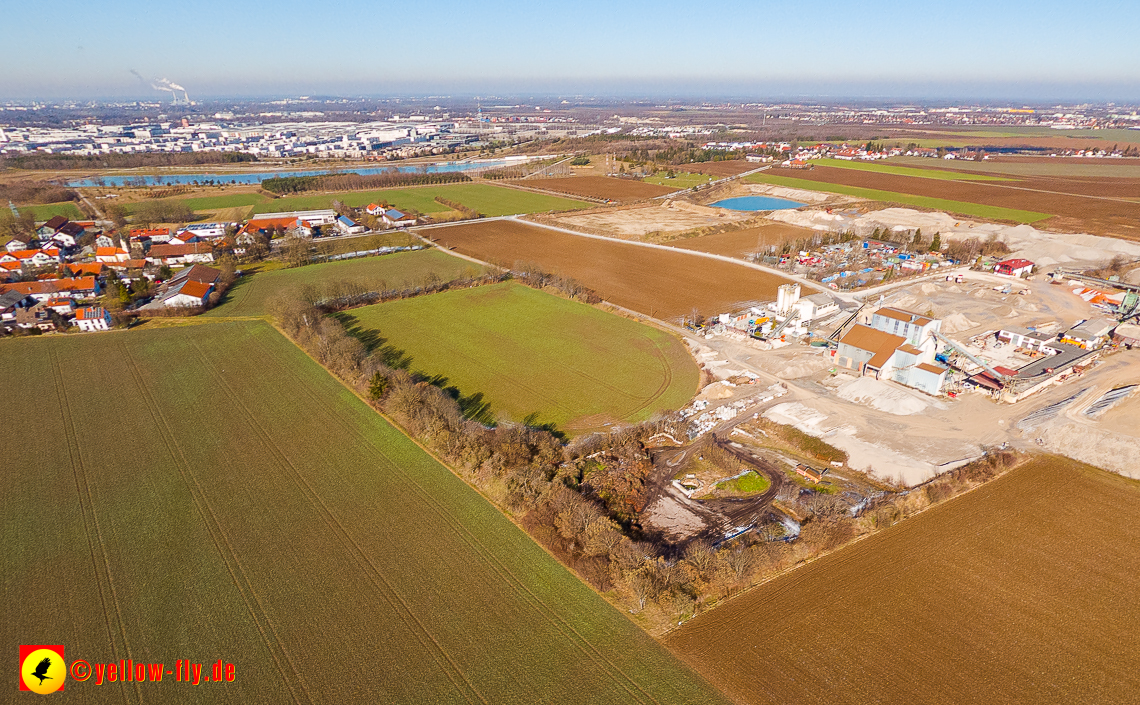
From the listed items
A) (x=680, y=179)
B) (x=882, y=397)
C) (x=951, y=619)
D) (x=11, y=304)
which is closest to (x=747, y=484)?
(x=951, y=619)

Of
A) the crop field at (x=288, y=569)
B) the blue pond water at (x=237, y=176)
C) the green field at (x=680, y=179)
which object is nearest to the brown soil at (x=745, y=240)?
the green field at (x=680, y=179)

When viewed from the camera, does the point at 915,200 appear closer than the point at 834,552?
No

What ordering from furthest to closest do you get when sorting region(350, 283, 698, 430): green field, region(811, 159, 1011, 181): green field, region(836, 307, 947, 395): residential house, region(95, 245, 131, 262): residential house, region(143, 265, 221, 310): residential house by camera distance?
region(811, 159, 1011, 181): green field → region(95, 245, 131, 262): residential house → region(143, 265, 221, 310): residential house → region(836, 307, 947, 395): residential house → region(350, 283, 698, 430): green field

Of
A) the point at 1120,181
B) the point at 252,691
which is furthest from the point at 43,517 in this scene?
the point at 1120,181

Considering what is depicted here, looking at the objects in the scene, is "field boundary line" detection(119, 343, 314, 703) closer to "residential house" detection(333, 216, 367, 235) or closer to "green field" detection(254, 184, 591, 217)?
"residential house" detection(333, 216, 367, 235)

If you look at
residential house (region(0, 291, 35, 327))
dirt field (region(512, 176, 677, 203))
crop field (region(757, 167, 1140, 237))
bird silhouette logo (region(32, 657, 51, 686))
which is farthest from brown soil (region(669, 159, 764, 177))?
bird silhouette logo (region(32, 657, 51, 686))

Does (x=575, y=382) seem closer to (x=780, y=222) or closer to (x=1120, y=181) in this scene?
(x=780, y=222)

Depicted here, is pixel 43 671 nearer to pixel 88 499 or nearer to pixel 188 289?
pixel 88 499
